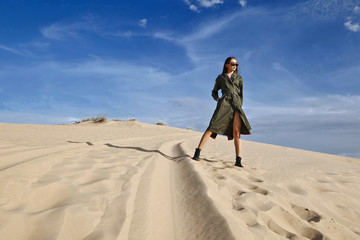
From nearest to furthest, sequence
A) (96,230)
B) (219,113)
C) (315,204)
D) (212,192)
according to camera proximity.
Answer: (96,230) < (212,192) < (315,204) < (219,113)

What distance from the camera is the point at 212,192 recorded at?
78.5 inches

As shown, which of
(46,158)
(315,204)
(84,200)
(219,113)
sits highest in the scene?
(219,113)

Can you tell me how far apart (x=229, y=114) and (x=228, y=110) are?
75 mm

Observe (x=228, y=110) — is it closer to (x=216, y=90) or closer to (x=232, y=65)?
(x=216, y=90)

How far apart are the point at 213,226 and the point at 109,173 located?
144cm

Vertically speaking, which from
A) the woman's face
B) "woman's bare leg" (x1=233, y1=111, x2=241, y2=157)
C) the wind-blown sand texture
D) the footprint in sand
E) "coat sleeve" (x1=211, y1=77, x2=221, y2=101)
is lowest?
the footprint in sand

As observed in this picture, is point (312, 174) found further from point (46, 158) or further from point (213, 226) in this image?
point (46, 158)

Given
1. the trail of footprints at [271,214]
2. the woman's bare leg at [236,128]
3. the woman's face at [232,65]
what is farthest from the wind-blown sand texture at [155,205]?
the woman's face at [232,65]

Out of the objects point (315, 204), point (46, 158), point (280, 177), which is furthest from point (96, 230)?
point (280, 177)

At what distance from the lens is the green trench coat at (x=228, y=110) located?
3.78m

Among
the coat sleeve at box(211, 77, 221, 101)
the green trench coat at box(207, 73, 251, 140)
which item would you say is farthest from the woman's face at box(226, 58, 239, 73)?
the coat sleeve at box(211, 77, 221, 101)

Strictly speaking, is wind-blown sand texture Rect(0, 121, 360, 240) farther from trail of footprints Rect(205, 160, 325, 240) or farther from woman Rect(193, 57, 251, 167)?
woman Rect(193, 57, 251, 167)

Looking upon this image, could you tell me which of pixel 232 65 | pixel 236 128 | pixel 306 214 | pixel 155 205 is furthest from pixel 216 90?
pixel 155 205

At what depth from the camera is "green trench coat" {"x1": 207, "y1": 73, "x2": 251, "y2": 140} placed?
12.4 feet
